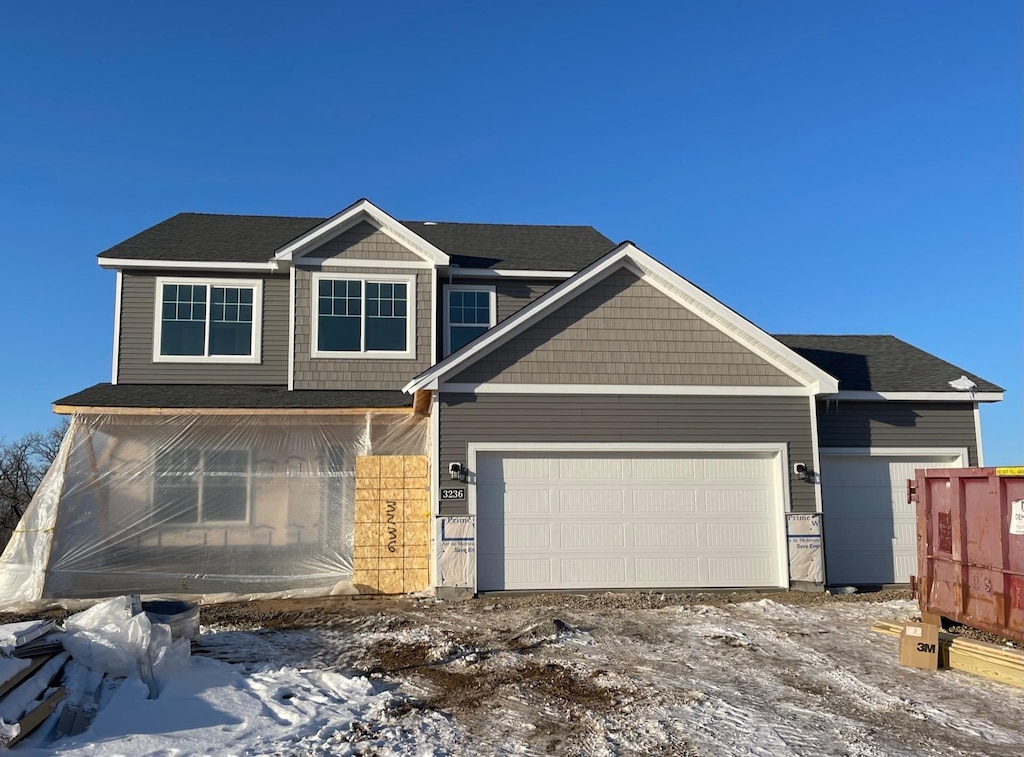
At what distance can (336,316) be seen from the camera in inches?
572

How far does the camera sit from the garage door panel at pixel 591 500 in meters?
12.1

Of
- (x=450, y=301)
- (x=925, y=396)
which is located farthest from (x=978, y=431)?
(x=450, y=301)

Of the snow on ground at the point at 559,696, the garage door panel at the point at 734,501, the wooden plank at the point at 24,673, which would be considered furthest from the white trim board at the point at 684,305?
the wooden plank at the point at 24,673

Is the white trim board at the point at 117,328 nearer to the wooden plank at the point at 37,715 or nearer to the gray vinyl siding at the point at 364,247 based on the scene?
the gray vinyl siding at the point at 364,247

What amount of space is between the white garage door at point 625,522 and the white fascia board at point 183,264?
583 centimetres

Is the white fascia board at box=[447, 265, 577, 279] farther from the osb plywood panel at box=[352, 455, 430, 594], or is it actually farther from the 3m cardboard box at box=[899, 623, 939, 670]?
the 3m cardboard box at box=[899, 623, 939, 670]

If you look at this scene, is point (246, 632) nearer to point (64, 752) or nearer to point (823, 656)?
point (64, 752)

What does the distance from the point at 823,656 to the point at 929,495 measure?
2.23 meters

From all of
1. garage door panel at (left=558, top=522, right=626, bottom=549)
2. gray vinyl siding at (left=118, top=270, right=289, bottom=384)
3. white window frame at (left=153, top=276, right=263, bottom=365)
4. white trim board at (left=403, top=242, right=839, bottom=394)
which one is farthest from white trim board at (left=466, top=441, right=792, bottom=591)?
white window frame at (left=153, top=276, right=263, bottom=365)

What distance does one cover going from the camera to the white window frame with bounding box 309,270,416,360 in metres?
14.4

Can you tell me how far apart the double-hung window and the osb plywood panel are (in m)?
1.94

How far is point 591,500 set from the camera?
1216 cm

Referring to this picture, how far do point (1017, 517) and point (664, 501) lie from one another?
5.41 m

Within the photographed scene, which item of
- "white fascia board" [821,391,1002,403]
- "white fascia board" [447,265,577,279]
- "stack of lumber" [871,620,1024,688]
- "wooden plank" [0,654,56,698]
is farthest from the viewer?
"white fascia board" [447,265,577,279]
